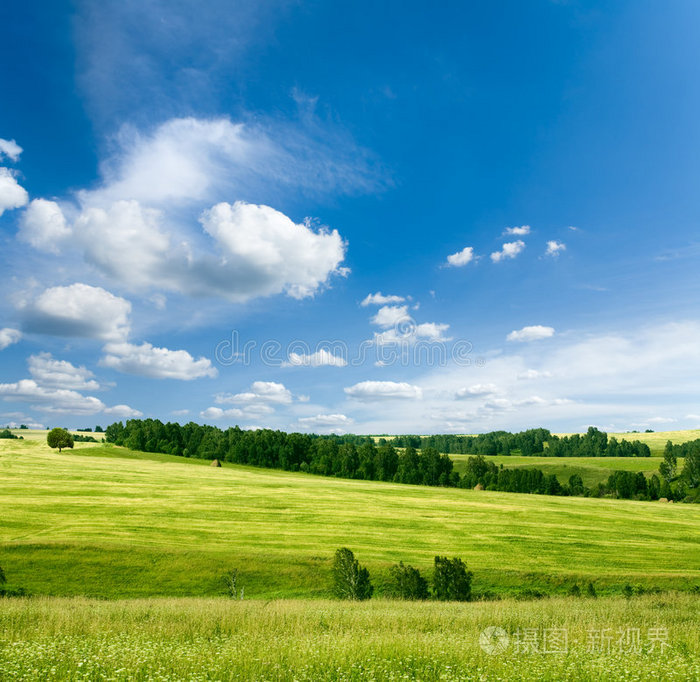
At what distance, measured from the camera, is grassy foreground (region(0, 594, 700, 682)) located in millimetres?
7531

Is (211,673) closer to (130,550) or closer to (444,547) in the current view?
(130,550)

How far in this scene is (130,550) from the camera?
125 feet

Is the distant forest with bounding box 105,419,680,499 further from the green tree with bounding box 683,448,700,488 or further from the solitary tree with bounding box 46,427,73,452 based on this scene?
the solitary tree with bounding box 46,427,73,452

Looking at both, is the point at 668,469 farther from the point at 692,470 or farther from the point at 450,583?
the point at 450,583

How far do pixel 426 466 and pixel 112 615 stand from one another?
13119cm

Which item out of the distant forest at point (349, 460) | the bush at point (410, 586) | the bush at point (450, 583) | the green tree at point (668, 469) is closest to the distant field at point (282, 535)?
the bush at point (410, 586)

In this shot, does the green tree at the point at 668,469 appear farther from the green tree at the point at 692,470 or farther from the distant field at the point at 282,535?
the distant field at the point at 282,535

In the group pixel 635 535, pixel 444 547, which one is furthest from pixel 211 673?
pixel 635 535

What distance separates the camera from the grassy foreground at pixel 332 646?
7531 millimetres

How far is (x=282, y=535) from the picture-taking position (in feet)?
157

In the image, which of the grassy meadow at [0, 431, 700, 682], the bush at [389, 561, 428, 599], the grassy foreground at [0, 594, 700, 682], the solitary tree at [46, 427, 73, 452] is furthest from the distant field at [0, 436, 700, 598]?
the solitary tree at [46, 427, 73, 452]

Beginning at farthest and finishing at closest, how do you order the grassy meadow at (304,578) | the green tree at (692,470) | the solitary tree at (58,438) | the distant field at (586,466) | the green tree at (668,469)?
the distant field at (586,466) → the green tree at (668,469) → the green tree at (692,470) → the solitary tree at (58,438) → the grassy meadow at (304,578)

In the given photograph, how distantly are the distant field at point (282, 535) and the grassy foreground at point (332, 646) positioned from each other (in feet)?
68.9

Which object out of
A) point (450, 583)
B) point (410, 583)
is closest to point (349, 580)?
point (410, 583)
